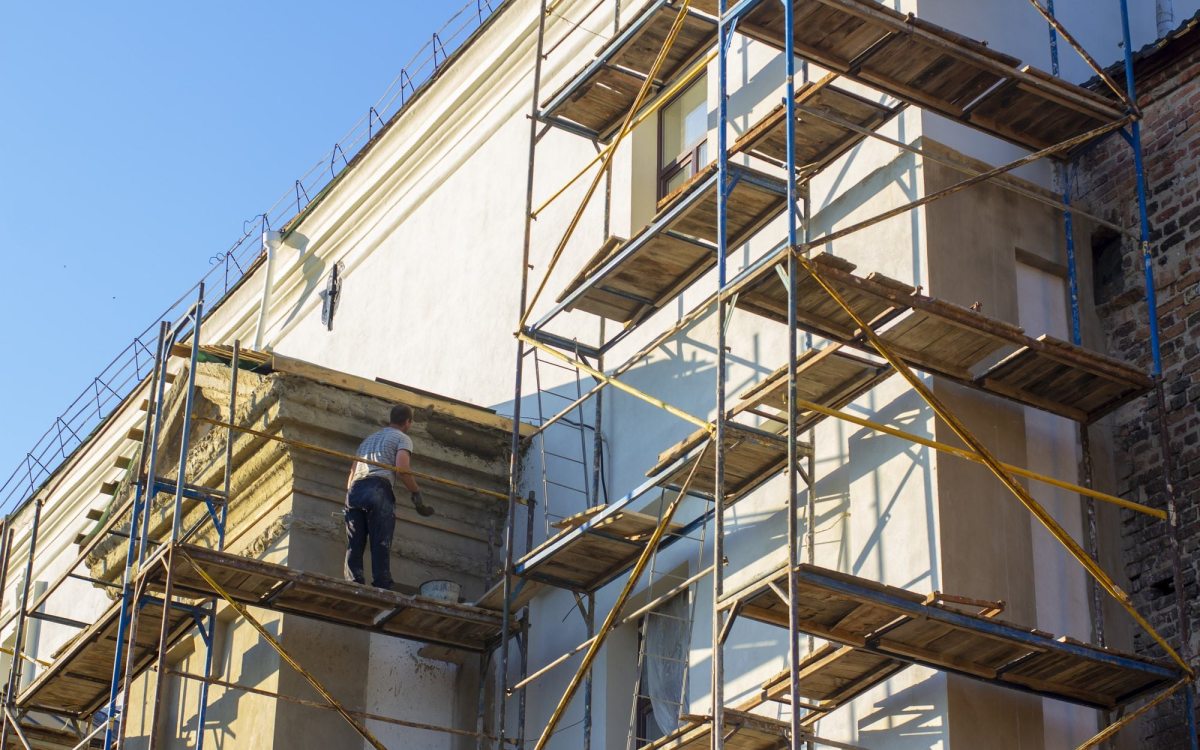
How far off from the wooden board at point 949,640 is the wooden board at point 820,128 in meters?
3.67

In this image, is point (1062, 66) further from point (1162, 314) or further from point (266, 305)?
point (266, 305)

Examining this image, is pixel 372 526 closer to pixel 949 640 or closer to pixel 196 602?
pixel 196 602

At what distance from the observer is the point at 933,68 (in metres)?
13.5

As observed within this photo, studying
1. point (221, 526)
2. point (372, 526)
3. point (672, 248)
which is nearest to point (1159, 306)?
point (672, 248)

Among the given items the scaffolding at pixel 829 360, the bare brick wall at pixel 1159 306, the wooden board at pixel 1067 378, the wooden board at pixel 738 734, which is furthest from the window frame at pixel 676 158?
the wooden board at pixel 738 734

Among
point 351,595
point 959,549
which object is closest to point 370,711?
point 351,595

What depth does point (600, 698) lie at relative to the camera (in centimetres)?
1498

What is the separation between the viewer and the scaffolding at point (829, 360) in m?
11.7

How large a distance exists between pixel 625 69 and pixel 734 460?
4.48 m

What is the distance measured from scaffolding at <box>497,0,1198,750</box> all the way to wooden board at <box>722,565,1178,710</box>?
0.05 feet

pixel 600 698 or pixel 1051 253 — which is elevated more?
pixel 1051 253

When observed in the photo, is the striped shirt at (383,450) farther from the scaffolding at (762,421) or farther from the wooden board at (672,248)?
the wooden board at (672,248)

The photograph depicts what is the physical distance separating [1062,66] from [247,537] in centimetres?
785

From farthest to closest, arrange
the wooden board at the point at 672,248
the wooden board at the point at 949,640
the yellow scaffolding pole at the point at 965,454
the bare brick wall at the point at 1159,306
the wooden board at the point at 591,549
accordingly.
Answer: the wooden board at the point at 591,549 < the wooden board at the point at 672,248 < the bare brick wall at the point at 1159,306 < the yellow scaffolding pole at the point at 965,454 < the wooden board at the point at 949,640
